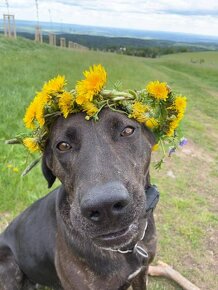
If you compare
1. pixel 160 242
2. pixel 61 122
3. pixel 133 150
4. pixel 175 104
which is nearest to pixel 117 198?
pixel 133 150

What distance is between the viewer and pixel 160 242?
4941 millimetres

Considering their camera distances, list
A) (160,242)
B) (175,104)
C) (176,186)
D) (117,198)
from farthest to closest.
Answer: (176,186) < (160,242) < (175,104) < (117,198)

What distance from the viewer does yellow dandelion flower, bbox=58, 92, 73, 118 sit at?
283 centimetres

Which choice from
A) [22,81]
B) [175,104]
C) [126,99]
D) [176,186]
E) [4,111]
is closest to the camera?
[126,99]

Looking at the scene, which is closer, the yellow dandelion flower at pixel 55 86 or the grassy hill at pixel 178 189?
the yellow dandelion flower at pixel 55 86

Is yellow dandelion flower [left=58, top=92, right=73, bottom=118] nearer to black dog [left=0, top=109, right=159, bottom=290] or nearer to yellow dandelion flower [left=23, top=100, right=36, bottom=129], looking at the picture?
black dog [left=0, top=109, right=159, bottom=290]

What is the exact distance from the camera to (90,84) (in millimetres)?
2828

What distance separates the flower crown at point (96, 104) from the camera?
282 cm

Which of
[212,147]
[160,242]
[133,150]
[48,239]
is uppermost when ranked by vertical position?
[133,150]

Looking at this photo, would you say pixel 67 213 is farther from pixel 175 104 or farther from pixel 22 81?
pixel 22 81

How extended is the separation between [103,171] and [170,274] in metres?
2.29

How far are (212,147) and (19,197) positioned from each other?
195 inches

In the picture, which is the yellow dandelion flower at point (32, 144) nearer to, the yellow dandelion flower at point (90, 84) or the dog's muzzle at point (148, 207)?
the yellow dandelion flower at point (90, 84)

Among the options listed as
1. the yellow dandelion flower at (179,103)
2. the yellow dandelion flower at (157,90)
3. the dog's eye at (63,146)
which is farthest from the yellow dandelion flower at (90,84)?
the yellow dandelion flower at (179,103)
